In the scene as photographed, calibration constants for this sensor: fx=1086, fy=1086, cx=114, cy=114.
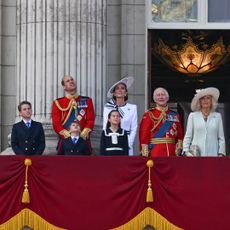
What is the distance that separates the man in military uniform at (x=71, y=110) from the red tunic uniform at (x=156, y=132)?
866mm

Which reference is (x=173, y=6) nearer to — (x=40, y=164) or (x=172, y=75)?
(x=40, y=164)

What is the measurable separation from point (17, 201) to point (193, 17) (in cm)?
622

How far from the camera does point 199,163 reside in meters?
15.7

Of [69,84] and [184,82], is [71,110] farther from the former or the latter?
[184,82]

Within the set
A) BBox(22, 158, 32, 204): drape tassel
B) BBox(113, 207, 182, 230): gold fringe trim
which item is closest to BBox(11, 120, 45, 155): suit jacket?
BBox(22, 158, 32, 204): drape tassel

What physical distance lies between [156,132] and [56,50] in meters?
2.42

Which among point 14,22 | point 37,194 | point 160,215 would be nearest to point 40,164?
point 37,194

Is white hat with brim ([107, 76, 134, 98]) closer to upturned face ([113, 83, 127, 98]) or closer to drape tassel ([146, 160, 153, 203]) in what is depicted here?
upturned face ([113, 83, 127, 98])

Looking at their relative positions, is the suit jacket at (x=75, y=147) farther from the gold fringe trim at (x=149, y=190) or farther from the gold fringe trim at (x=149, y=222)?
the gold fringe trim at (x=149, y=222)

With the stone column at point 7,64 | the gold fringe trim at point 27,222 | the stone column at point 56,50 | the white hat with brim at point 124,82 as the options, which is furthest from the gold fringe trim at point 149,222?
the stone column at point 7,64

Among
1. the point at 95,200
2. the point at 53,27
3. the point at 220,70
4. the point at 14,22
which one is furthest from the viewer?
the point at 220,70

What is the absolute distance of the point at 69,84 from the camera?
17.2 meters

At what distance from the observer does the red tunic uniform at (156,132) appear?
1695 cm

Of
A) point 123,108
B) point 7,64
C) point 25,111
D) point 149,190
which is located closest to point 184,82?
point 7,64
